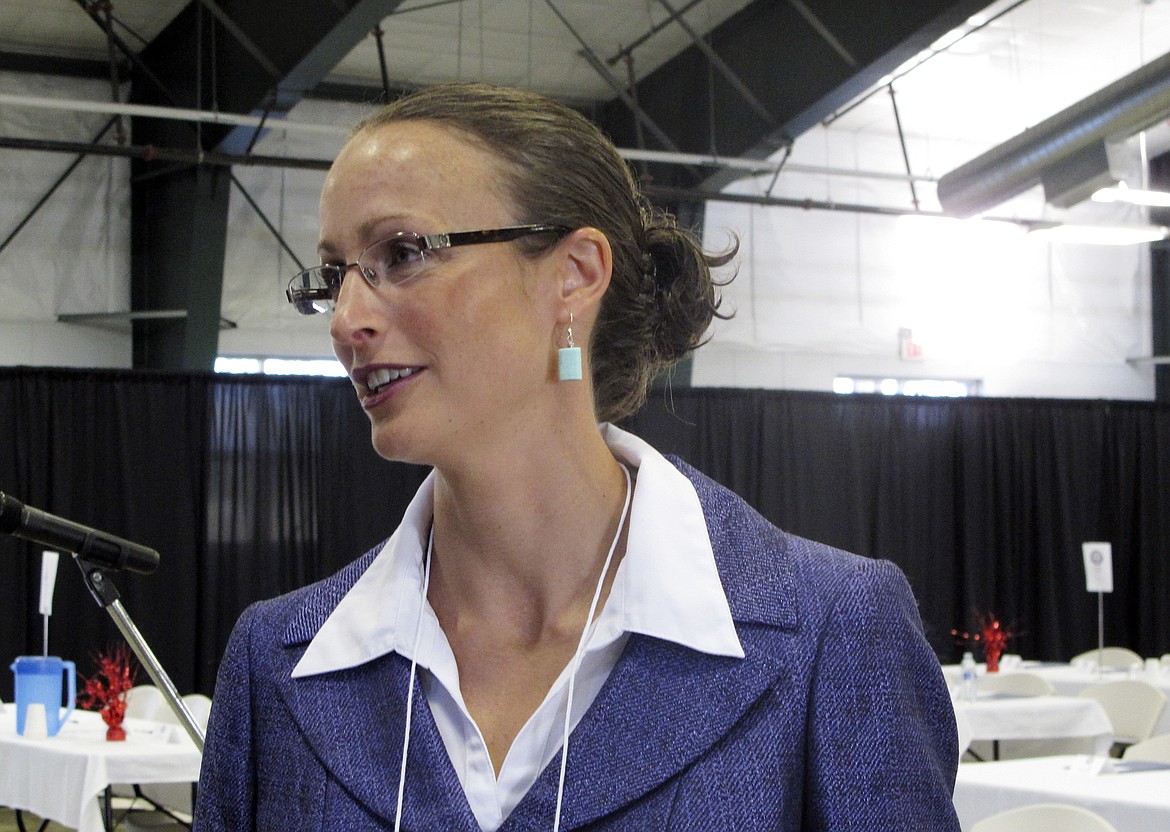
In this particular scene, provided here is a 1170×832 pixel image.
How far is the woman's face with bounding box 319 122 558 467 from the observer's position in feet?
4.03

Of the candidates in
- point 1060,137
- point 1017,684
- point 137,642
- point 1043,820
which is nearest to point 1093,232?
point 1060,137

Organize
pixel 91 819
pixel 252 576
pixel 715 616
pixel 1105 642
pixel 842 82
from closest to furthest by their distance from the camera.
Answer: pixel 715 616, pixel 91 819, pixel 842 82, pixel 252 576, pixel 1105 642

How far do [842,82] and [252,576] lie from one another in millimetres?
5341

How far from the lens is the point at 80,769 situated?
479 cm

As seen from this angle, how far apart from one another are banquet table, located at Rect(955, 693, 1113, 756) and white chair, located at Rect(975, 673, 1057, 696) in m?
0.54

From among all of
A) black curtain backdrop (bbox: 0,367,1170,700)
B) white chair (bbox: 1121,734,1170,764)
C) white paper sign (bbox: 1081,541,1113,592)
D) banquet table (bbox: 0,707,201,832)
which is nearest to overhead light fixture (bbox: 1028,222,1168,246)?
white paper sign (bbox: 1081,541,1113,592)

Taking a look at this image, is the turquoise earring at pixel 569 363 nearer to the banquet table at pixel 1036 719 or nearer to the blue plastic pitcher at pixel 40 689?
the blue plastic pitcher at pixel 40 689

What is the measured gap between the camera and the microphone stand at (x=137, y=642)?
201 cm

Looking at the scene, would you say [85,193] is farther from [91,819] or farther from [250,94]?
[91,819]

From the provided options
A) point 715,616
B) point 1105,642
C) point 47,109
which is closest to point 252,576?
point 47,109

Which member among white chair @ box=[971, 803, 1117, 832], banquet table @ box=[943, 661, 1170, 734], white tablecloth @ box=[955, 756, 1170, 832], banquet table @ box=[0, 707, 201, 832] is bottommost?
banquet table @ box=[943, 661, 1170, 734]

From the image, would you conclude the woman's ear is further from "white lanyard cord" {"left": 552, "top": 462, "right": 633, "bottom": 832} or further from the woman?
"white lanyard cord" {"left": 552, "top": 462, "right": 633, "bottom": 832}

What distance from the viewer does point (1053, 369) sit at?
41.8 feet

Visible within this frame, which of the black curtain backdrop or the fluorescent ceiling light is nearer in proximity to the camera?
the fluorescent ceiling light
